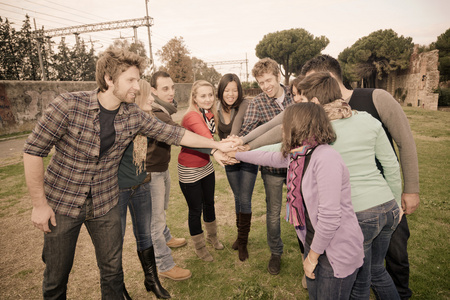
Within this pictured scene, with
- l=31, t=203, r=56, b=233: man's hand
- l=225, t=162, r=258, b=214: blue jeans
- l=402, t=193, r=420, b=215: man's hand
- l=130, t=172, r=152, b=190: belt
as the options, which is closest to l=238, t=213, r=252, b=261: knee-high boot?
l=225, t=162, r=258, b=214: blue jeans

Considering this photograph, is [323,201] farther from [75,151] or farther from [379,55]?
[379,55]

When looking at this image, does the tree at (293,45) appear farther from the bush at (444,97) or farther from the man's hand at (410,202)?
the man's hand at (410,202)

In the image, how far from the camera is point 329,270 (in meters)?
1.74

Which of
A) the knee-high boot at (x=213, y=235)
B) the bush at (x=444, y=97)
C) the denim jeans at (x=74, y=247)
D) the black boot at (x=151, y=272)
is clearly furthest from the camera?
the bush at (x=444, y=97)

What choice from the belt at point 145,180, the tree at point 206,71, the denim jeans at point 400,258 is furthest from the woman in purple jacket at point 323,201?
the tree at point 206,71

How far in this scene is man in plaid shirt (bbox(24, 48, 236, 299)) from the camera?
192cm

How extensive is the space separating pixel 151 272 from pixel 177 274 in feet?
1.38

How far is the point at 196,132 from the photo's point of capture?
10.8 ft

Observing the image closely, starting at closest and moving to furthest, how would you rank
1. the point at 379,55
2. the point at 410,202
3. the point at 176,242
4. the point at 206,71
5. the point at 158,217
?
the point at 410,202 < the point at 158,217 < the point at 176,242 < the point at 379,55 < the point at 206,71

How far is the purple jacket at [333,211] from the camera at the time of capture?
1.60 metres

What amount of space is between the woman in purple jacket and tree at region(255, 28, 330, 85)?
169 ft

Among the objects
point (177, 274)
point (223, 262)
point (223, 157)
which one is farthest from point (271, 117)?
point (177, 274)

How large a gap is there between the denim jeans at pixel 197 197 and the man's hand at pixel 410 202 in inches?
89.3

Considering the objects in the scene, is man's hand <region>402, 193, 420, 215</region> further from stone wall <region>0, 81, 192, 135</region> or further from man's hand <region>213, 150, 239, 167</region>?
stone wall <region>0, 81, 192, 135</region>
